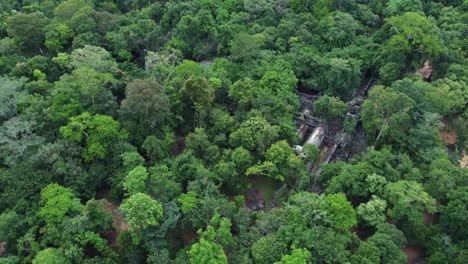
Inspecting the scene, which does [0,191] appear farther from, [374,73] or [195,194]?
[374,73]

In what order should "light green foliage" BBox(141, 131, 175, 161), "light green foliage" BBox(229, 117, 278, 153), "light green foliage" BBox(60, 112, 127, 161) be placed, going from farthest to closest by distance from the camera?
"light green foliage" BBox(229, 117, 278, 153)
"light green foliage" BBox(141, 131, 175, 161)
"light green foliage" BBox(60, 112, 127, 161)

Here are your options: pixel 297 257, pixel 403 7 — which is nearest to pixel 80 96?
pixel 297 257

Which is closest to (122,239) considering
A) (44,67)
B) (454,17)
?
(44,67)

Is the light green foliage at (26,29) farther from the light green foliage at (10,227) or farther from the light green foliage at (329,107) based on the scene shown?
the light green foliage at (329,107)

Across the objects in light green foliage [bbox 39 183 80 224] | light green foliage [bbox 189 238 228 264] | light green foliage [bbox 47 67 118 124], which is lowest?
light green foliage [bbox 39 183 80 224]

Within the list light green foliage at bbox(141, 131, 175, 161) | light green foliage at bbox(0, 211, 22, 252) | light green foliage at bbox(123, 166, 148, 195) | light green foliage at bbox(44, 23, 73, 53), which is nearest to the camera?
light green foliage at bbox(0, 211, 22, 252)

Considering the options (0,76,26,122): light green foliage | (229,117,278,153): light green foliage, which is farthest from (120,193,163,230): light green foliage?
(0,76,26,122): light green foliage

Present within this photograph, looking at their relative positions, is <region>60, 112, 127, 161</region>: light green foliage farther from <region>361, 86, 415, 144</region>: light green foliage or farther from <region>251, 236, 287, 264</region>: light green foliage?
<region>361, 86, 415, 144</region>: light green foliage
